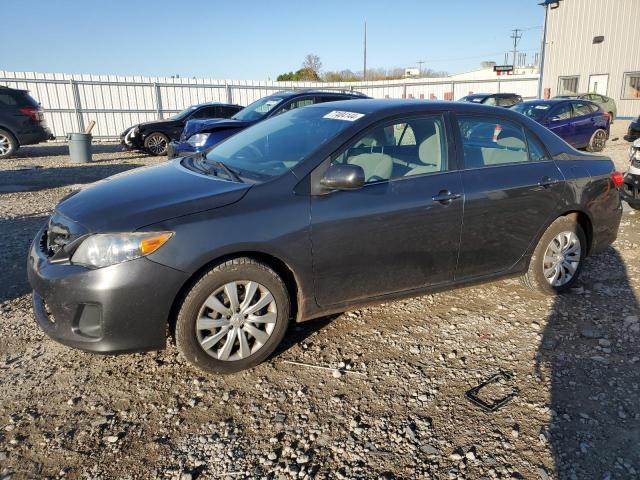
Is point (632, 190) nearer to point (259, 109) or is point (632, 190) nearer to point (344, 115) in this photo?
point (344, 115)

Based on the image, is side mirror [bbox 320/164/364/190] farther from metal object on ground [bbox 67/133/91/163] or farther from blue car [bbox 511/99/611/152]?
metal object on ground [bbox 67/133/91/163]

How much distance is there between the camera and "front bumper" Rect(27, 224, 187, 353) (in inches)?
104

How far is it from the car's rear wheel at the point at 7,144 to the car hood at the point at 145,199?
11.2 metres

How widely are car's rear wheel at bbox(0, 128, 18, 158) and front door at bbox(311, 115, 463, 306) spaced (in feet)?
40.6

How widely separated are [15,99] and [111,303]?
12.3m

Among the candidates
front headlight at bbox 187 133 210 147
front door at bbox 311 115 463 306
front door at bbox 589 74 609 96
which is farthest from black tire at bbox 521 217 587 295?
front door at bbox 589 74 609 96

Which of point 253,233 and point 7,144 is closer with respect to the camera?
point 253,233

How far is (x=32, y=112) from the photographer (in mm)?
12438

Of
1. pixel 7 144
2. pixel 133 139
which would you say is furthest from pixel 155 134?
pixel 7 144

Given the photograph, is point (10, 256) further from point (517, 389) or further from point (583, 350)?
point (583, 350)

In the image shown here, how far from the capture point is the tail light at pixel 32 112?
12289 mm

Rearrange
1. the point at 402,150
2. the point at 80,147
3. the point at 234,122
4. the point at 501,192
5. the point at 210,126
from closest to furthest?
the point at 402,150
the point at 501,192
the point at 210,126
the point at 234,122
the point at 80,147

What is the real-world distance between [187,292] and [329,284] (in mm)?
910

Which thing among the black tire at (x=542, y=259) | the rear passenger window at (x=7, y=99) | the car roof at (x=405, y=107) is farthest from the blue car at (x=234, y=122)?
the rear passenger window at (x=7, y=99)
